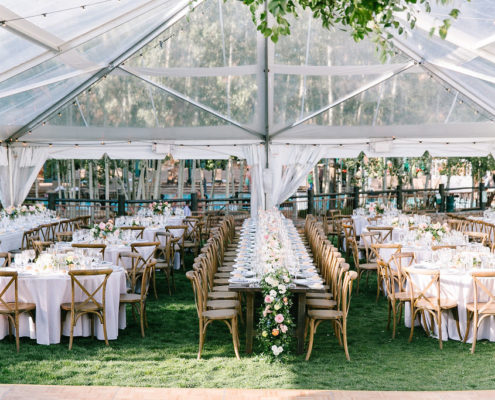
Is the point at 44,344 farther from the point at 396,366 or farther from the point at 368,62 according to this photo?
the point at 368,62

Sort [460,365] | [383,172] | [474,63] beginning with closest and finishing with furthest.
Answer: [460,365] < [474,63] < [383,172]

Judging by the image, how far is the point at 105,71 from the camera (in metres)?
12.0

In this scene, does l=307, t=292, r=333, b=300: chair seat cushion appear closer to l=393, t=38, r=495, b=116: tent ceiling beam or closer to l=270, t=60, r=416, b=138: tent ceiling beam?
l=393, t=38, r=495, b=116: tent ceiling beam

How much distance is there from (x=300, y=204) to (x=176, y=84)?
13.0 m

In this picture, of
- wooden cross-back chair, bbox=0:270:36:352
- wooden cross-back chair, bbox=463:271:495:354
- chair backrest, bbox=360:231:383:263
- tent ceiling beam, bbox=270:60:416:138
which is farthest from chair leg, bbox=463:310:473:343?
tent ceiling beam, bbox=270:60:416:138

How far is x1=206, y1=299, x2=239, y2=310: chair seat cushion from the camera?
6391 mm

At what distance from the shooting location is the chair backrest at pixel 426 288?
646cm

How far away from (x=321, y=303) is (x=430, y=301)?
1.27 m

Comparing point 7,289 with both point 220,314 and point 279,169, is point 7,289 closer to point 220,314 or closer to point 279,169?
point 220,314

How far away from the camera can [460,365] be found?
5.77 metres

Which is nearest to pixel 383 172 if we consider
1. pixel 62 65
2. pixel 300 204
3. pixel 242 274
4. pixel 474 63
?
pixel 300 204

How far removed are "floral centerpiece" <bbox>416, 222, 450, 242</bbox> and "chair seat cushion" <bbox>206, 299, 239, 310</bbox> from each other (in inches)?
156

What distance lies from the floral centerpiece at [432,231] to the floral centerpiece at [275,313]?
404 cm

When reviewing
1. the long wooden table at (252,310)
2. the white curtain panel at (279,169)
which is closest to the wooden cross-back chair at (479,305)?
the long wooden table at (252,310)
